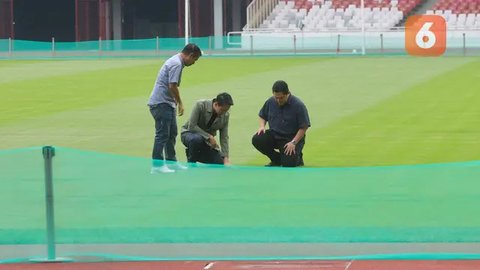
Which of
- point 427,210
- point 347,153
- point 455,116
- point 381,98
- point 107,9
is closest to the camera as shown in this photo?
point 427,210

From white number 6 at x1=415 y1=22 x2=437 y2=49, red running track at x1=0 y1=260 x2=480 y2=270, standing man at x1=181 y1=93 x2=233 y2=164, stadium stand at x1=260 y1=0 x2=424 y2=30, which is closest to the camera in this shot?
red running track at x1=0 y1=260 x2=480 y2=270

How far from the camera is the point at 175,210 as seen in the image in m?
10.2

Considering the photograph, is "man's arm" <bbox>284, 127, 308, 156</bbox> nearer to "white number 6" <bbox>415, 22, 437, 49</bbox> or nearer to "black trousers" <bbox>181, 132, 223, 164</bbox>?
"black trousers" <bbox>181, 132, 223, 164</bbox>

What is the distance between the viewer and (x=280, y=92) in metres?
15.2

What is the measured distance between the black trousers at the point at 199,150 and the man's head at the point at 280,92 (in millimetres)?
1041

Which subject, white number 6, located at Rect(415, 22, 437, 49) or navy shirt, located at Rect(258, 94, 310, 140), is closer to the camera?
navy shirt, located at Rect(258, 94, 310, 140)

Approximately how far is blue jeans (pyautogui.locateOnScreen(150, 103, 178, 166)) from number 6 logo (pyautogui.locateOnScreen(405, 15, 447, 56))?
36694 millimetres

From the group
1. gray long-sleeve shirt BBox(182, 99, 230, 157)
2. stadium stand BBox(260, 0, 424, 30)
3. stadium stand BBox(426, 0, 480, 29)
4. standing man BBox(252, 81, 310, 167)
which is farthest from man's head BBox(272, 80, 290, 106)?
stadium stand BBox(260, 0, 424, 30)

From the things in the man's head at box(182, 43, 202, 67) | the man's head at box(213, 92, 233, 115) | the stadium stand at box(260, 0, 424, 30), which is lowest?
the man's head at box(213, 92, 233, 115)

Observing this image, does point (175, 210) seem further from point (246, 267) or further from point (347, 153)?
point (347, 153)

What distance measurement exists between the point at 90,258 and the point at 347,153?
8.50m

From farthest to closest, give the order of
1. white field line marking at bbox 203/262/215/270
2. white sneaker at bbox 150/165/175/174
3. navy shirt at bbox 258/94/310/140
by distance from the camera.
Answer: navy shirt at bbox 258/94/310/140 < white sneaker at bbox 150/165/175/174 < white field line marking at bbox 203/262/215/270

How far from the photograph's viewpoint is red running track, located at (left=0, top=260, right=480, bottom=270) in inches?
365

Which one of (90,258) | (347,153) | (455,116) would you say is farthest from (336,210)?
(455,116)
